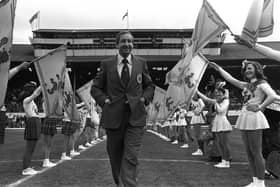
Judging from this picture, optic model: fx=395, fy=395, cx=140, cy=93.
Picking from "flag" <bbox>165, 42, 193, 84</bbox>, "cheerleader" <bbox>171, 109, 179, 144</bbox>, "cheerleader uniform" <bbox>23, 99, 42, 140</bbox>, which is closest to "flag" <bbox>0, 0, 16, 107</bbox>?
"cheerleader uniform" <bbox>23, 99, 42, 140</bbox>

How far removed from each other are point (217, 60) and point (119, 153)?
158 feet

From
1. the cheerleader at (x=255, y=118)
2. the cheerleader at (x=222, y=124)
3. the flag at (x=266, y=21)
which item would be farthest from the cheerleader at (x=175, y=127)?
the flag at (x=266, y=21)

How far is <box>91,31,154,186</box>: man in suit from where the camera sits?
4258mm

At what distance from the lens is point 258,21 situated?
5578mm

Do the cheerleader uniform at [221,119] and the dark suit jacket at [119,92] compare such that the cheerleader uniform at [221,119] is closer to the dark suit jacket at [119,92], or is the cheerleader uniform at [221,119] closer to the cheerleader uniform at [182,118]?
the dark suit jacket at [119,92]

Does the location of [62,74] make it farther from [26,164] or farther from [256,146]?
[256,146]

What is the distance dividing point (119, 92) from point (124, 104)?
0.15 metres

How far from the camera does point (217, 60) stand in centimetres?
5112

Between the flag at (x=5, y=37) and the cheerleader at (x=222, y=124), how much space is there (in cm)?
519

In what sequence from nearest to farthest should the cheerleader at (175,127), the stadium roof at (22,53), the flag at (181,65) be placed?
the flag at (181,65), the cheerleader at (175,127), the stadium roof at (22,53)

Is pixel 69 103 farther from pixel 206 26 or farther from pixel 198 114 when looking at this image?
pixel 206 26

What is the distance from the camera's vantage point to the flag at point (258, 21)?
214 inches

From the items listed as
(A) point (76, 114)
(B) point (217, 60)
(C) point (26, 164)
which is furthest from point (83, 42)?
(C) point (26, 164)

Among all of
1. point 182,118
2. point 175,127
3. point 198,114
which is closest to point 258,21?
point 198,114
